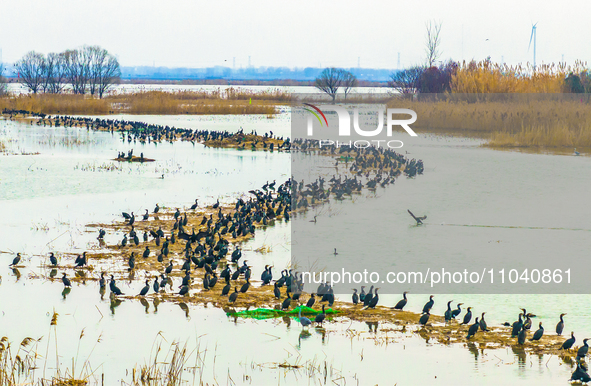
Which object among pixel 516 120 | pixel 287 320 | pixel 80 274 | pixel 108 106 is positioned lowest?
pixel 287 320

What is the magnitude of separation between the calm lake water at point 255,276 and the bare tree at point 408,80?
1637 centimetres

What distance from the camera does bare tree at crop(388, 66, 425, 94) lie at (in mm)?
37719

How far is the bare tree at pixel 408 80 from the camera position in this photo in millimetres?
37719

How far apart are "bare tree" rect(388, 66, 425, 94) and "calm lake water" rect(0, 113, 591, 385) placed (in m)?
16.4

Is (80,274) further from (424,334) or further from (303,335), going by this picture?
(424,334)

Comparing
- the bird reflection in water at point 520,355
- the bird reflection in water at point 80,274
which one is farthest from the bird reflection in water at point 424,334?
the bird reflection in water at point 80,274

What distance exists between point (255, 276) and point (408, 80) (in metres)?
32.8

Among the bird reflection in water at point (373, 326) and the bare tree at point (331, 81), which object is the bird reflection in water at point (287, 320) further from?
the bare tree at point (331, 81)

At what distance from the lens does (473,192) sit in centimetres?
1472

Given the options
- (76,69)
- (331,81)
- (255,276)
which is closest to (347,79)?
(331,81)

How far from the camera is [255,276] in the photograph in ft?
28.8

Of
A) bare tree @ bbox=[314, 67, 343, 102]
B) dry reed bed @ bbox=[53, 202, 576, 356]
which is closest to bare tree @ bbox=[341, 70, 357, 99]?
bare tree @ bbox=[314, 67, 343, 102]

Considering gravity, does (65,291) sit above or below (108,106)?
below

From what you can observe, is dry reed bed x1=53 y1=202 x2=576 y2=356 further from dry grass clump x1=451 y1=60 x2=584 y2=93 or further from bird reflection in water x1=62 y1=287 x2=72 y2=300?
dry grass clump x1=451 y1=60 x2=584 y2=93
